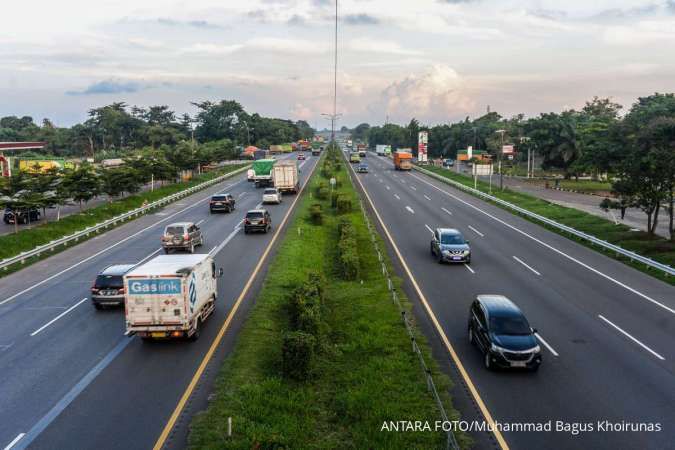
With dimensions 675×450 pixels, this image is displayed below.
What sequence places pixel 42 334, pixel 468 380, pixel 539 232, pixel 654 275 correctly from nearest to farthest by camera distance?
pixel 468 380, pixel 42 334, pixel 654 275, pixel 539 232

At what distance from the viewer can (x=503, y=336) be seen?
16.0 meters

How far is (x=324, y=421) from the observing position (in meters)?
12.8

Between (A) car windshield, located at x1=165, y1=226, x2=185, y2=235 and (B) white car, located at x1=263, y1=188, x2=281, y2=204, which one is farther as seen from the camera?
(B) white car, located at x1=263, y1=188, x2=281, y2=204

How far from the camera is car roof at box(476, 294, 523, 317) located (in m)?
16.7

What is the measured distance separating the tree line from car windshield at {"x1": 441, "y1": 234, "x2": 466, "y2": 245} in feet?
43.5

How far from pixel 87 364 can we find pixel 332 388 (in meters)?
7.94

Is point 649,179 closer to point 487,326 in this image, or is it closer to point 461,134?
point 487,326

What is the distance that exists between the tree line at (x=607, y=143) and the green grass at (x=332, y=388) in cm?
2169

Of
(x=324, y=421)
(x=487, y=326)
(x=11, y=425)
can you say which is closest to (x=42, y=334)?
(x=11, y=425)

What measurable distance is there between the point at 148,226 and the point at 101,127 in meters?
138

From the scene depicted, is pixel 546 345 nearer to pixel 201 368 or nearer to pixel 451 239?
pixel 201 368

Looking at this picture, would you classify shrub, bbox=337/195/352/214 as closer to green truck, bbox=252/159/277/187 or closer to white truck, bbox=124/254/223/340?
green truck, bbox=252/159/277/187

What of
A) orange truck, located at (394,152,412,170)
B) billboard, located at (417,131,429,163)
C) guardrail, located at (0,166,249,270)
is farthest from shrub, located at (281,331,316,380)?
billboard, located at (417,131,429,163)

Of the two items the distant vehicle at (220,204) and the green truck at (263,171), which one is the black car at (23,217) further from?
the green truck at (263,171)
